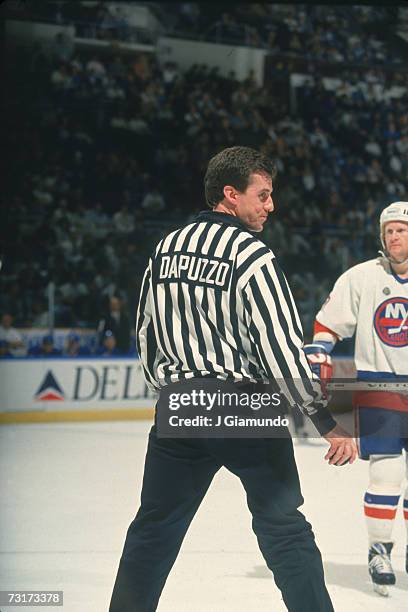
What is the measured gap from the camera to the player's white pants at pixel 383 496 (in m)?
2.92

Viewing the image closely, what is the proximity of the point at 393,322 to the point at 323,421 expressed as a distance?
1.01 metres

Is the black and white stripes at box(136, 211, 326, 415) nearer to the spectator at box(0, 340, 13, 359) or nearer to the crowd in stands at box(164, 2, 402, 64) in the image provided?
the spectator at box(0, 340, 13, 359)

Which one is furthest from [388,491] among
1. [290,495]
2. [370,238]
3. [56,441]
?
[370,238]

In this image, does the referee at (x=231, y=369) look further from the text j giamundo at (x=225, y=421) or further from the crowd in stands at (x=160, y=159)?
the crowd in stands at (x=160, y=159)

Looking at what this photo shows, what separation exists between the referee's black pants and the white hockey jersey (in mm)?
1006

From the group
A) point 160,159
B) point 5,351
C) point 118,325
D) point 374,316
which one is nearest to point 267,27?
point 160,159

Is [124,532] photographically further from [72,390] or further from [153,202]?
[153,202]

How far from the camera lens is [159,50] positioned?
10.8 metres

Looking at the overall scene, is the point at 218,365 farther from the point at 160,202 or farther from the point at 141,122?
the point at 141,122

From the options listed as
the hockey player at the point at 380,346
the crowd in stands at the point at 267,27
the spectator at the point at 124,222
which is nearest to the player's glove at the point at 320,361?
the hockey player at the point at 380,346

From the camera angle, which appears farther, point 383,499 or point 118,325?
point 118,325

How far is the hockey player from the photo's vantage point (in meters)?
2.89

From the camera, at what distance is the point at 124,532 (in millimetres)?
3580

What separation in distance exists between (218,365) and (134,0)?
935cm
